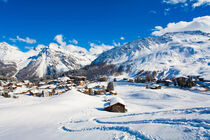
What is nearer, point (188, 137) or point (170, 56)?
point (188, 137)

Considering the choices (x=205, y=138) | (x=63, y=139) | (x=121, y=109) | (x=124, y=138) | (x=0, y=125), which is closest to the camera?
(x=205, y=138)

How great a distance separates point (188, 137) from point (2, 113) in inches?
820

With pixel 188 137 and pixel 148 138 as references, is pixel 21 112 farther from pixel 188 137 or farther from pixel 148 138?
pixel 188 137

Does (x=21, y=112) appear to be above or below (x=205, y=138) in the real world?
below

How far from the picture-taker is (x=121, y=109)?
25016 mm

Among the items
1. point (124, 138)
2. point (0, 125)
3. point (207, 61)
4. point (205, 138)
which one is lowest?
point (0, 125)

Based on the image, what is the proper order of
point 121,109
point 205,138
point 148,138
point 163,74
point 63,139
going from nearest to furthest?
point 205,138 < point 148,138 < point 63,139 < point 121,109 < point 163,74

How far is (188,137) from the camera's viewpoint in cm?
670

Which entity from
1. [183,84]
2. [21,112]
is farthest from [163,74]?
[21,112]

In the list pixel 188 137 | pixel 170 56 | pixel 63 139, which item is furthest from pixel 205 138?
pixel 170 56

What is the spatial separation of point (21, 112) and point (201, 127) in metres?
20.4

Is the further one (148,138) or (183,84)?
(183,84)

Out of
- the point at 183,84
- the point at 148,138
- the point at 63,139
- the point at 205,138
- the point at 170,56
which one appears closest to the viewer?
the point at 205,138

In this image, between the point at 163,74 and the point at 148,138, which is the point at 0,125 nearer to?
the point at 148,138
